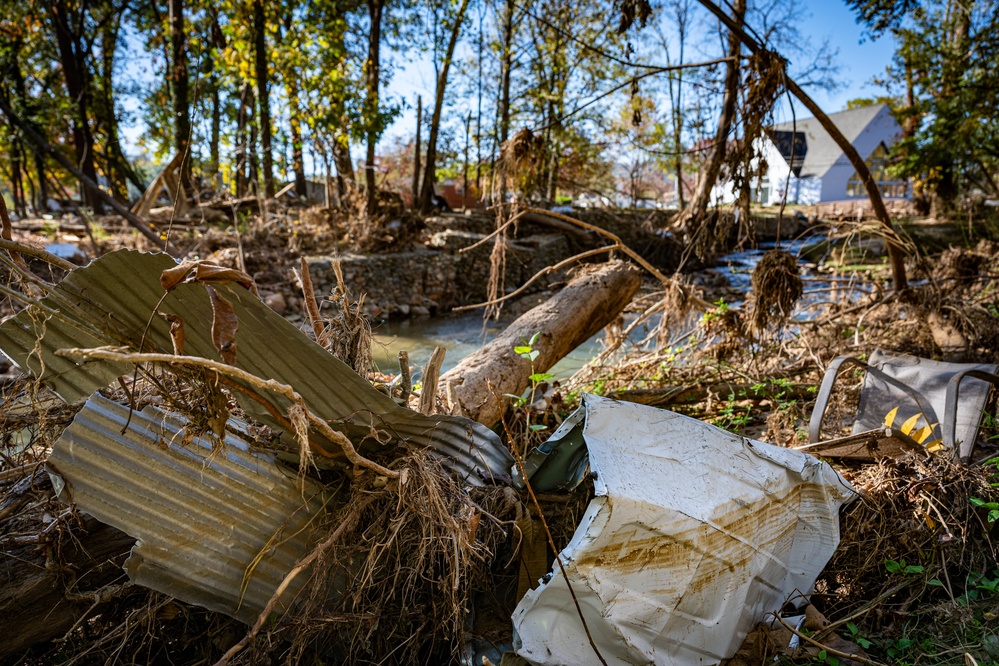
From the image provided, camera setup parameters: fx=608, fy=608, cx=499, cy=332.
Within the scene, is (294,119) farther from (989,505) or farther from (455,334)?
(989,505)

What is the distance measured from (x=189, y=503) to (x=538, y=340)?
2.72 metres

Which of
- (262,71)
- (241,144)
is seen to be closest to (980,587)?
(241,144)

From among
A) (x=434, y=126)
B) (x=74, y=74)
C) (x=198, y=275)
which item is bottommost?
(x=198, y=275)

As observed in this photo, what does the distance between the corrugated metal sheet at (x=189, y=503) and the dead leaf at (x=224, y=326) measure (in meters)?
0.49

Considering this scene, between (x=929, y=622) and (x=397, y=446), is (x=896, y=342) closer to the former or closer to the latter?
(x=929, y=622)

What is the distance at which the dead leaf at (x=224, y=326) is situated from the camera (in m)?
1.58

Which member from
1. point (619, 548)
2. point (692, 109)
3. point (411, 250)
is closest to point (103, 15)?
point (411, 250)

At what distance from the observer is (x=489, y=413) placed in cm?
354

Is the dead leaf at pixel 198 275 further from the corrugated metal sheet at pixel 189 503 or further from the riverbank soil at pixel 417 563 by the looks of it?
the corrugated metal sheet at pixel 189 503

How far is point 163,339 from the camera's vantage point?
2.03 metres

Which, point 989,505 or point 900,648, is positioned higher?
point 989,505

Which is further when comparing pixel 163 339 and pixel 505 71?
pixel 505 71

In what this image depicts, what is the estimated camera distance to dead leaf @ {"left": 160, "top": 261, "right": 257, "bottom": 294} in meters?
1.63

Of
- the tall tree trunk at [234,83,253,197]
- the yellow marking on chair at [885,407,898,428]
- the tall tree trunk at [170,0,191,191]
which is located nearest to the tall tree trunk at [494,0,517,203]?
the tall tree trunk at [234,83,253,197]
